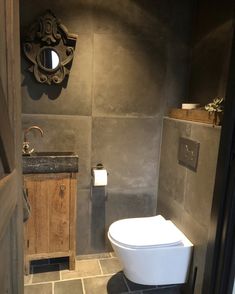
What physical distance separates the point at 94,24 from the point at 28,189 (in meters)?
1.42

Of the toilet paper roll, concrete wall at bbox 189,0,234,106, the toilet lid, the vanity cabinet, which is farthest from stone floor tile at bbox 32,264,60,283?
concrete wall at bbox 189,0,234,106

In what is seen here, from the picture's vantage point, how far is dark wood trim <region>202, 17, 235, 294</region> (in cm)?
147

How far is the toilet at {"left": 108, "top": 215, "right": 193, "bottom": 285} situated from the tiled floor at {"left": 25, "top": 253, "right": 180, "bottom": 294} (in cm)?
26

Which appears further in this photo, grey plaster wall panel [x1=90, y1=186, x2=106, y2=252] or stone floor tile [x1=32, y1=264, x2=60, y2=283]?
grey plaster wall panel [x1=90, y1=186, x2=106, y2=252]

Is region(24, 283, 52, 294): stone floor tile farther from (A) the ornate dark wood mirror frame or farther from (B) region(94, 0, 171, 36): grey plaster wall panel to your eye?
(B) region(94, 0, 171, 36): grey plaster wall panel

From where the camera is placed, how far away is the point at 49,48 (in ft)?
6.58

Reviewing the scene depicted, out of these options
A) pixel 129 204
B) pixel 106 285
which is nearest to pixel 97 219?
pixel 129 204

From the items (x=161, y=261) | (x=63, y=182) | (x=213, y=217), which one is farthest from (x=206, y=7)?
(x=161, y=261)

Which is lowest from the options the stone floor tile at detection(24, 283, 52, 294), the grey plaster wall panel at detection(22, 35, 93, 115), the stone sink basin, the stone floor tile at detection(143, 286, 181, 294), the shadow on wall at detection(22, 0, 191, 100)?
the stone floor tile at detection(143, 286, 181, 294)

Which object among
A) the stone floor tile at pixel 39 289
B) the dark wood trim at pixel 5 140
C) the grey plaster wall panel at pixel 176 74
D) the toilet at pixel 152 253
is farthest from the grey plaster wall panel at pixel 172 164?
the dark wood trim at pixel 5 140

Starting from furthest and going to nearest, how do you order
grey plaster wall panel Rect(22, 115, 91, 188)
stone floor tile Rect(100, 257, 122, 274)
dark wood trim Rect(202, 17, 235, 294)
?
stone floor tile Rect(100, 257, 122, 274)
grey plaster wall panel Rect(22, 115, 91, 188)
dark wood trim Rect(202, 17, 235, 294)

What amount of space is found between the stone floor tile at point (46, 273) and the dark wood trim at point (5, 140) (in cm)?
153

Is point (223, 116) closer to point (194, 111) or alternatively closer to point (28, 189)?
point (194, 111)

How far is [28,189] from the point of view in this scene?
2.01m
